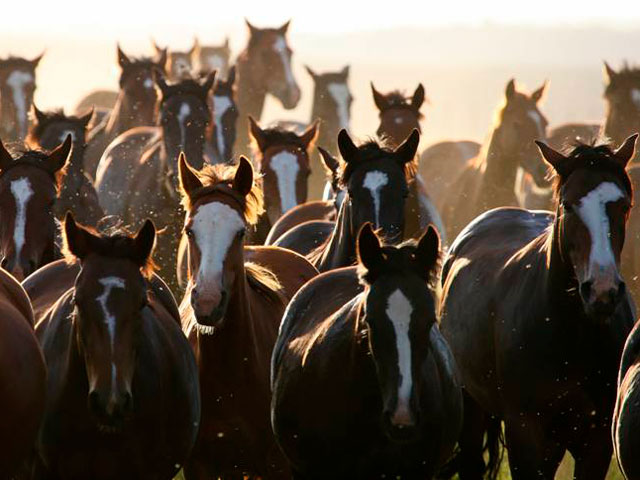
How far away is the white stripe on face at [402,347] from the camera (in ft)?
18.8

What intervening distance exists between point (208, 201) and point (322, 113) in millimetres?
12177

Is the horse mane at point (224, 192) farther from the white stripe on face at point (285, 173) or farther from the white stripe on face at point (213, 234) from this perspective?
the white stripe on face at point (285, 173)

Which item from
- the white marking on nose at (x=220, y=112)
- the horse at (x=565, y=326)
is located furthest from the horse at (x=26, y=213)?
the white marking on nose at (x=220, y=112)

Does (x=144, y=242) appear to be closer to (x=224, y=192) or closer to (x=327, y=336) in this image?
(x=327, y=336)

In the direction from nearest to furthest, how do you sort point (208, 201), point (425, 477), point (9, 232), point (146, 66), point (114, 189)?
point (425, 477) < point (208, 201) < point (9, 232) < point (114, 189) < point (146, 66)

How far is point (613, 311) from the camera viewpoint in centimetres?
691

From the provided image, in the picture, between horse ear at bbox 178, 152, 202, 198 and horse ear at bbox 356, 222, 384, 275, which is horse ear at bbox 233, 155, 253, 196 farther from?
horse ear at bbox 356, 222, 384, 275

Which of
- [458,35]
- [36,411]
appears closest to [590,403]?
[36,411]

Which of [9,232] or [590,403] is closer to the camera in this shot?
[590,403]

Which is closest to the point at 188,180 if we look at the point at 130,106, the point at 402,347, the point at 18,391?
the point at 18,391

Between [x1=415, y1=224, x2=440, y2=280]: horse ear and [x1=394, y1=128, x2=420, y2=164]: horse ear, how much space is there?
118 inches

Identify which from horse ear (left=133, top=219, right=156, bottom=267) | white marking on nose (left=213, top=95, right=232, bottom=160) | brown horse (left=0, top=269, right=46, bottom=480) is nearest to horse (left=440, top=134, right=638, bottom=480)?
horse ear (left=133, top=219, right=156, bottom=267)

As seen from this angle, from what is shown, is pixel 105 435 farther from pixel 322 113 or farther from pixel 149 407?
pixel 322 113

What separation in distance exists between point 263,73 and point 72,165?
9.55 meters
